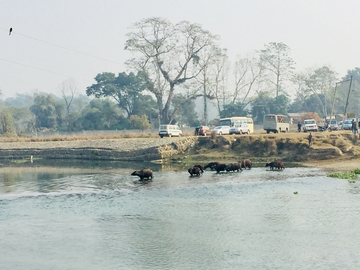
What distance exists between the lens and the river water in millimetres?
14289

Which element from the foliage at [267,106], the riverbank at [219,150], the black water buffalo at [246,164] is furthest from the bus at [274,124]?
the foliage at [267,106]

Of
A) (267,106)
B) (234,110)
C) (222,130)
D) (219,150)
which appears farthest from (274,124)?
(267,106)

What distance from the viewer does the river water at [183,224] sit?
14289 mm

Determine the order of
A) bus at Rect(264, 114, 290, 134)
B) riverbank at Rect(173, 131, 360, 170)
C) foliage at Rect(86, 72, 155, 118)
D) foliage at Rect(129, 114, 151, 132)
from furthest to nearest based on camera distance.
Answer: foliage at Rect(86, 72, 155, 118) → foliage at Rect(129, 114, 151, 132) → bus at Rect(264, 114, 290, 134) → riverbank at Rect(173, 131, 360, 170)

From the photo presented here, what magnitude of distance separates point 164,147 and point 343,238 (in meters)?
33.9

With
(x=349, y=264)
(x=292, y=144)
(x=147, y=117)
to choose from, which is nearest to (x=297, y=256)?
(x=349, y=264)

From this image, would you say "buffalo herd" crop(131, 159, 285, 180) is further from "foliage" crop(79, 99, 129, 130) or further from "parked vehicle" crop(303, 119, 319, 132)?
"foliage" crop(79, 99, 129, 130)

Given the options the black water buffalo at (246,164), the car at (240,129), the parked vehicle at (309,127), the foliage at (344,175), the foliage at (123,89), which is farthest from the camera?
the foliage at (123,89)

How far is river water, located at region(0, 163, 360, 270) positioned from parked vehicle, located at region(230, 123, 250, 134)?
96.8 ft

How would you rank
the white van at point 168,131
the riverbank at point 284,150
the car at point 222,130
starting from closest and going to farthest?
the riverbank at point 284,150, the car at point 222,130, the white van at point 168,131

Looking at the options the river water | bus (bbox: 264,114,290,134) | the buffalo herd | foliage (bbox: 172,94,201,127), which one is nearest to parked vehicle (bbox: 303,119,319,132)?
bus (bbox: 264,114,290,134)

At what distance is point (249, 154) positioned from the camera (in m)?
45.2

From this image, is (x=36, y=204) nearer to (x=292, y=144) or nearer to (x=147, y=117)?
(x=292, y=144)

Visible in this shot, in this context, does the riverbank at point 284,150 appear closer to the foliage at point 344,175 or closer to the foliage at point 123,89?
the foliage at point 344,175
